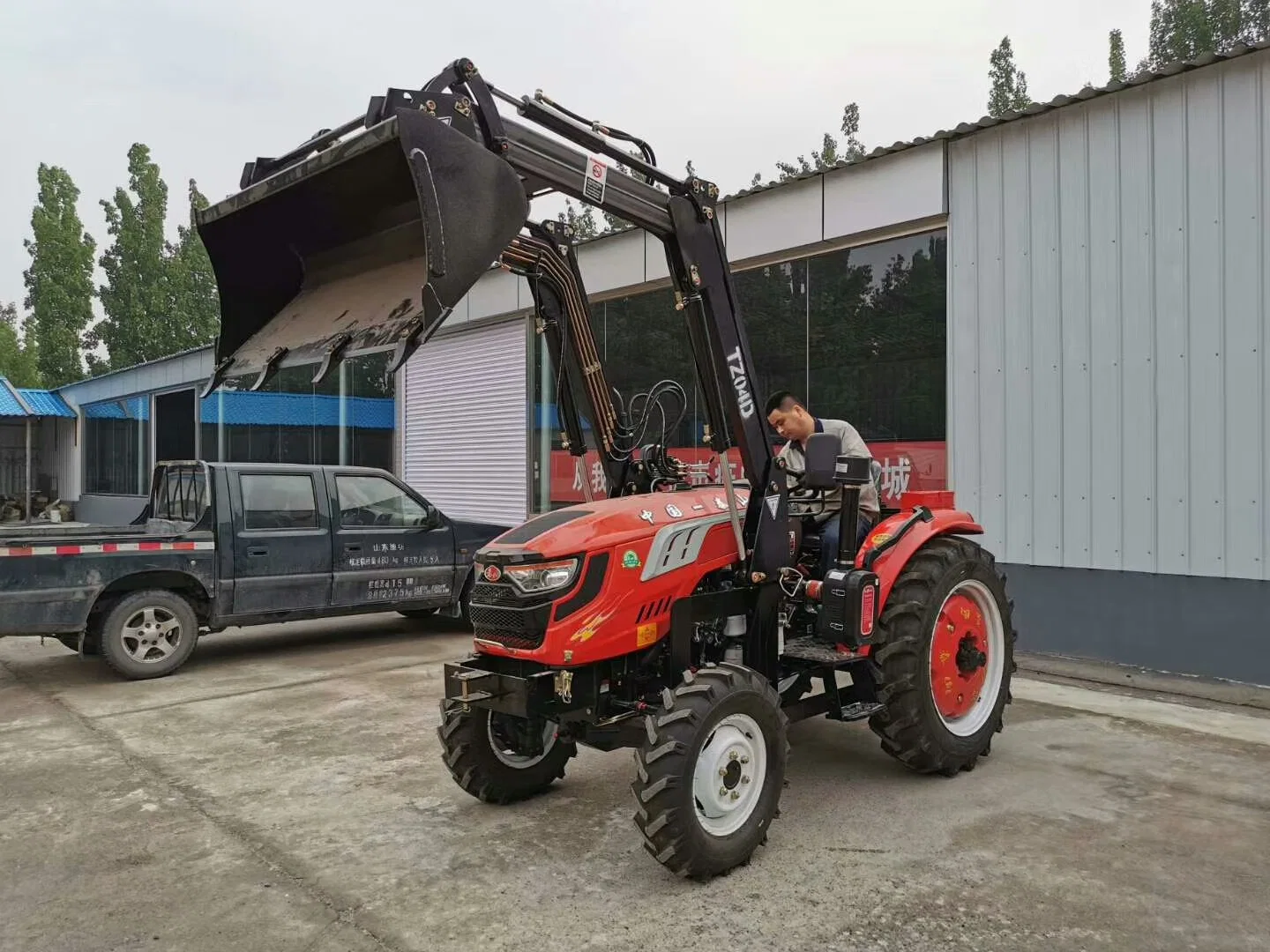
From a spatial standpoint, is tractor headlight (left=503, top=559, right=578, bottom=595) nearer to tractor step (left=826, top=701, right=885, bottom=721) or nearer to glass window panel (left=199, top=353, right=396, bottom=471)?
tractor step (left=826, top=701, right=885, bottom=721)

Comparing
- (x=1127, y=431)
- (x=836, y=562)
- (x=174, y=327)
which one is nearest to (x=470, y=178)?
(x=836, y=562)

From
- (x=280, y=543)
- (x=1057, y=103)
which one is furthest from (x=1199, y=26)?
(x=280, y=543)

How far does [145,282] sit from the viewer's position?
114 ft

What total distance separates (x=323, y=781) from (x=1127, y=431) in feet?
20.7

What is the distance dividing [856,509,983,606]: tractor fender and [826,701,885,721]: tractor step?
21.0 inches

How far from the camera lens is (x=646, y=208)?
4262mm

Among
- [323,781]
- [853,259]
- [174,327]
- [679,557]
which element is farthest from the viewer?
[174,327]

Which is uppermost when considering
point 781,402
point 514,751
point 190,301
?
point 190,301

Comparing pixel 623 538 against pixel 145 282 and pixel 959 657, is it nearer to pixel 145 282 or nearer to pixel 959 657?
pixel 959 657

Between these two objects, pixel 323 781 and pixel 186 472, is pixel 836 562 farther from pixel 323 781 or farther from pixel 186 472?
pixel 186 472

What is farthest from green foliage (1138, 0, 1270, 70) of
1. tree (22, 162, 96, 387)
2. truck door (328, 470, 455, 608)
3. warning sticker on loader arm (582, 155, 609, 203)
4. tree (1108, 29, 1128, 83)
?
tree (22, 162, 96, 387)

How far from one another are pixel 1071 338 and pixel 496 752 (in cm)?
583

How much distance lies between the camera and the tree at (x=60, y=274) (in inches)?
1293

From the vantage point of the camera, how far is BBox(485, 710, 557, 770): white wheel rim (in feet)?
14.9
